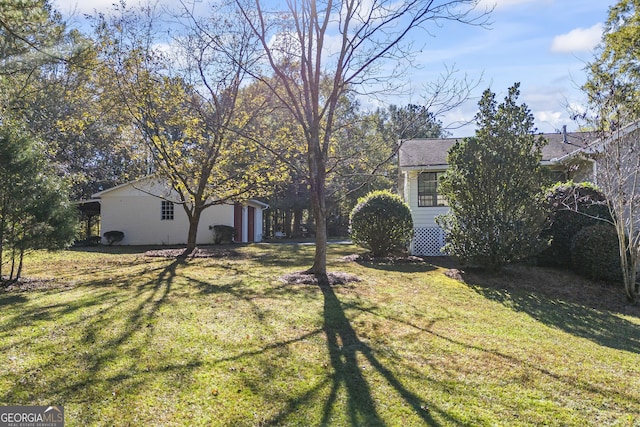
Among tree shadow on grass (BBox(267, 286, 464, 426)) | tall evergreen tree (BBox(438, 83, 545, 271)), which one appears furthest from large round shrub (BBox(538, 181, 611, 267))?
tree shadow on grass (BBox(267, 286, 464, 426))

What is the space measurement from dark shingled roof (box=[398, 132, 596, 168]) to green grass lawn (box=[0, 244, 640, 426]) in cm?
759

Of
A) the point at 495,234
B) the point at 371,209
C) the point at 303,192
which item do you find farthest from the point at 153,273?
the point at 303,192

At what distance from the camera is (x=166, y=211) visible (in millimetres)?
22609

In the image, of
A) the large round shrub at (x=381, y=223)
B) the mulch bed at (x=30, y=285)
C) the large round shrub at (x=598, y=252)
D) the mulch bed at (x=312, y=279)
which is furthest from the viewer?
the large round shrub at (x=381, y=223)

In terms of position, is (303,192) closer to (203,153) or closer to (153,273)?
(203,153)

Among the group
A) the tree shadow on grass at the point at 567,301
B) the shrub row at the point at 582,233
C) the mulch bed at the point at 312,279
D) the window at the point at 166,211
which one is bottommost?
the tree shadow on grass at the point at 567,301

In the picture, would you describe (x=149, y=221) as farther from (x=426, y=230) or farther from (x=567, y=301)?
(x=567, y=301)

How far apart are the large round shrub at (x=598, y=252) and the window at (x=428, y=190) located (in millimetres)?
A: 5288

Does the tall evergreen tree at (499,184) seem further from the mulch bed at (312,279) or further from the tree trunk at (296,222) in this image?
the tree trunk at (296,222)

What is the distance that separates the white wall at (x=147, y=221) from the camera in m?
22.5

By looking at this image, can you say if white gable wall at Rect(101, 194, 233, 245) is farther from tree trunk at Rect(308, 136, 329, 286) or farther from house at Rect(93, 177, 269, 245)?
tree trunk at Rect(308, 136, 329, 286)

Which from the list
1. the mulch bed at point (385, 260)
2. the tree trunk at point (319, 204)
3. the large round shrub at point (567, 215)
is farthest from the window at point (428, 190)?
the tree trunk at point (319, 204)

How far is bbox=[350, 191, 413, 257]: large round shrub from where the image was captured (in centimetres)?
1298

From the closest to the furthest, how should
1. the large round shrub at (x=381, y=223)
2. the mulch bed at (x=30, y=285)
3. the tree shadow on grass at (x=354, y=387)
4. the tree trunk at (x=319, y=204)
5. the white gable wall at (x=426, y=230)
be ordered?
the tree shadow on grass at (x=354, y=387), the mulch bed at (x=30, y=285), the tree trunk at (x=319, y=204), the large round shrub at (x=381, y=223), the white gable wall at (x=426, y=230)
